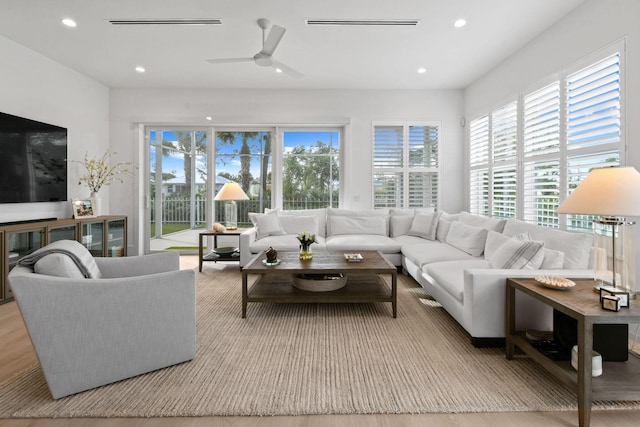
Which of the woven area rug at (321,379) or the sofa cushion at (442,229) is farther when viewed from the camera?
the sofa cushion at (442,229)

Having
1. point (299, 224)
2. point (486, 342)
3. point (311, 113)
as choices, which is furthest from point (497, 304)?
point (311, 113)

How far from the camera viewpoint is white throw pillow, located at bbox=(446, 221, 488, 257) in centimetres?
352

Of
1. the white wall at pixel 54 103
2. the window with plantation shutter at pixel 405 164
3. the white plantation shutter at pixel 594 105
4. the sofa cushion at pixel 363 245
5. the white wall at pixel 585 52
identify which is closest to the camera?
the white wall at pixel 585 52

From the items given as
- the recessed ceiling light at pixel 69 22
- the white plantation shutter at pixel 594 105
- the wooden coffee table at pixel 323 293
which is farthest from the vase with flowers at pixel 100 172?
the white plantation shutter at pixel 594 105

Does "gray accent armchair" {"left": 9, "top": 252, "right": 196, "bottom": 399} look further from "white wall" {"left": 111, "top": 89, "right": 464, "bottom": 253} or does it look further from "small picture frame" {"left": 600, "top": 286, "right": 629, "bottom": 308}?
"white wall" {"left": 111, "top": 89, "right": 464, "bottom": 253}

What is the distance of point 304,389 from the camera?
1802mm

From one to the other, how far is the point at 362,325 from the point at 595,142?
2.60 meters

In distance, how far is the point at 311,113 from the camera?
547 centimetres

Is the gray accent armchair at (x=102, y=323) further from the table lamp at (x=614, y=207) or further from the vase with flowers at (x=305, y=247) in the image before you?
the table lamp at (x=614, y=207)

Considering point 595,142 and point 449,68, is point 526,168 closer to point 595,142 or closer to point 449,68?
point 595,142

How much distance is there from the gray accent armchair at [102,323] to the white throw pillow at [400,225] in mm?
3580

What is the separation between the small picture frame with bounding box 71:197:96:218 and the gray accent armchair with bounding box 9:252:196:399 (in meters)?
3.14

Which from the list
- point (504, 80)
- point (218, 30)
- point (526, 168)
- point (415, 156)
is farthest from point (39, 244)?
point (504, 80)

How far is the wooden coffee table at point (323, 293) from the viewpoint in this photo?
9.27ft
